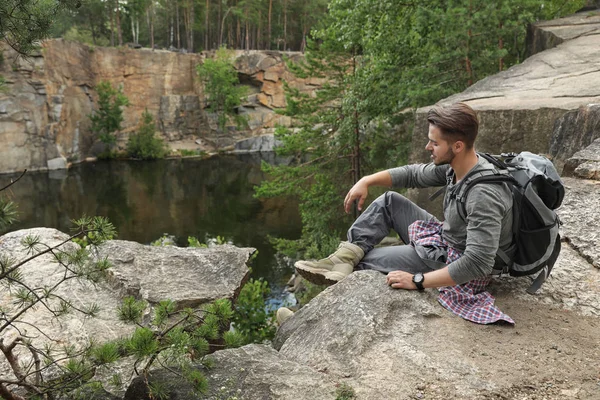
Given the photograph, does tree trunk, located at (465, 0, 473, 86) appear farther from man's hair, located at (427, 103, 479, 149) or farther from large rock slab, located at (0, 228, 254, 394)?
man's hair, located at (427, 103, 479, 149)

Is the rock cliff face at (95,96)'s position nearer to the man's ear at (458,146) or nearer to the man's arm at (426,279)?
the man's arm at (426,279)

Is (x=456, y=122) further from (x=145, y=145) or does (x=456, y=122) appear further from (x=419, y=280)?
(x=145, y=145)

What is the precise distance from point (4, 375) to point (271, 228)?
644 inches

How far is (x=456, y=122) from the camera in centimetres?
299

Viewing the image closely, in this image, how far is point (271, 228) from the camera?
19.7 metres

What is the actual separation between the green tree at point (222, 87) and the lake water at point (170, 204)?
880 cm

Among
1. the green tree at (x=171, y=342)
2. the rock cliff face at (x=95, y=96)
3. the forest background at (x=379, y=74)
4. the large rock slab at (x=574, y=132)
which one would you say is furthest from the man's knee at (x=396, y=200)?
the rock cliff face at (x=95, y=96)

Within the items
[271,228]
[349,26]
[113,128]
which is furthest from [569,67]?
[113,128]

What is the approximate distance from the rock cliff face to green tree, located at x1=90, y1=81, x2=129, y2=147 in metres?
0.92

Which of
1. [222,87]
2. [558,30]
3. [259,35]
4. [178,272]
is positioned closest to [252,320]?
[178,272]

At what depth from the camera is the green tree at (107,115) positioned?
36.2 meters

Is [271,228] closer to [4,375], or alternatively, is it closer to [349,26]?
[349,26]

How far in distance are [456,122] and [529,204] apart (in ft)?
2.25

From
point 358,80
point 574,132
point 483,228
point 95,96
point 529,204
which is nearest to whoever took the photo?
point 483,228
